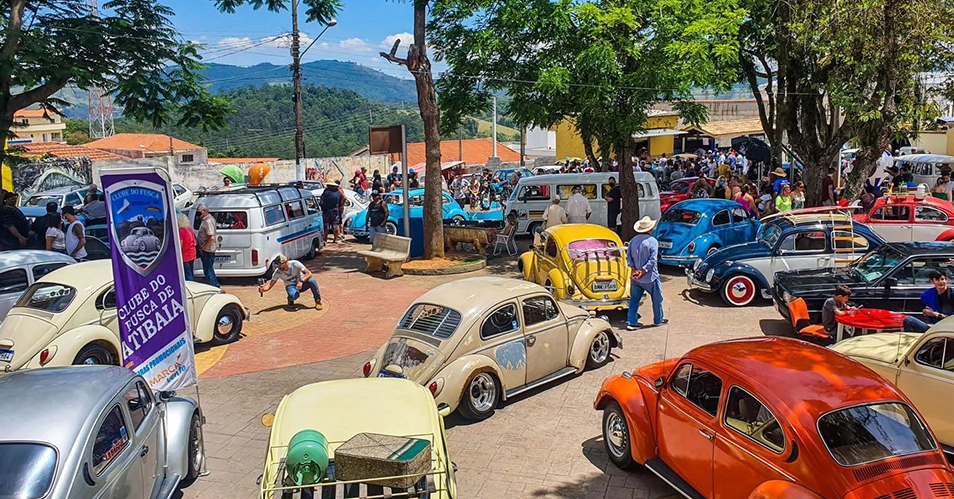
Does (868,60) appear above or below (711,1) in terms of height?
below

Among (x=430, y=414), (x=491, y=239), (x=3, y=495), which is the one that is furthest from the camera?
(x=491, y=239)

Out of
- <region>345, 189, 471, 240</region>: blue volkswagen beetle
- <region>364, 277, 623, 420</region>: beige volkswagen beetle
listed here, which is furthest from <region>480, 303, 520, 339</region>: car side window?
<region>345, 189, 471, 240</region>: blue volkswagen beetle

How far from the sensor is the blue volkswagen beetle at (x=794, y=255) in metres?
12.8

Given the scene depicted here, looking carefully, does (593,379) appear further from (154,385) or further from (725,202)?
(725,202)

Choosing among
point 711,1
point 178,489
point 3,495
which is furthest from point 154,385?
point 711,1

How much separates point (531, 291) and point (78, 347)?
18.9ft

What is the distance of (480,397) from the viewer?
824 centimetres

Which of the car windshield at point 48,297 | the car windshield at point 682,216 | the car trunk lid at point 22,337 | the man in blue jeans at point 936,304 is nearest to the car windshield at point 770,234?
the car windshield at point 682,216

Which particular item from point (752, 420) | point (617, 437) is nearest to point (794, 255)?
point (617, 437)

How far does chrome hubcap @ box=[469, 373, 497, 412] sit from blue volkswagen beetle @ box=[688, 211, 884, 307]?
20.6ft

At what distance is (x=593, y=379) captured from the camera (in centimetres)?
944

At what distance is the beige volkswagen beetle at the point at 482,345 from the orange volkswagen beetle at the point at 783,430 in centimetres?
221

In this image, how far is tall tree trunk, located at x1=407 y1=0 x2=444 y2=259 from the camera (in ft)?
55.6

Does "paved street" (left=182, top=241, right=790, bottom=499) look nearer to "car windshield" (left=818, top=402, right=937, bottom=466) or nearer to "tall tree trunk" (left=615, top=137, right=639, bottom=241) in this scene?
"car windshield" (left=818, top=402, right=937, bottom=466)
